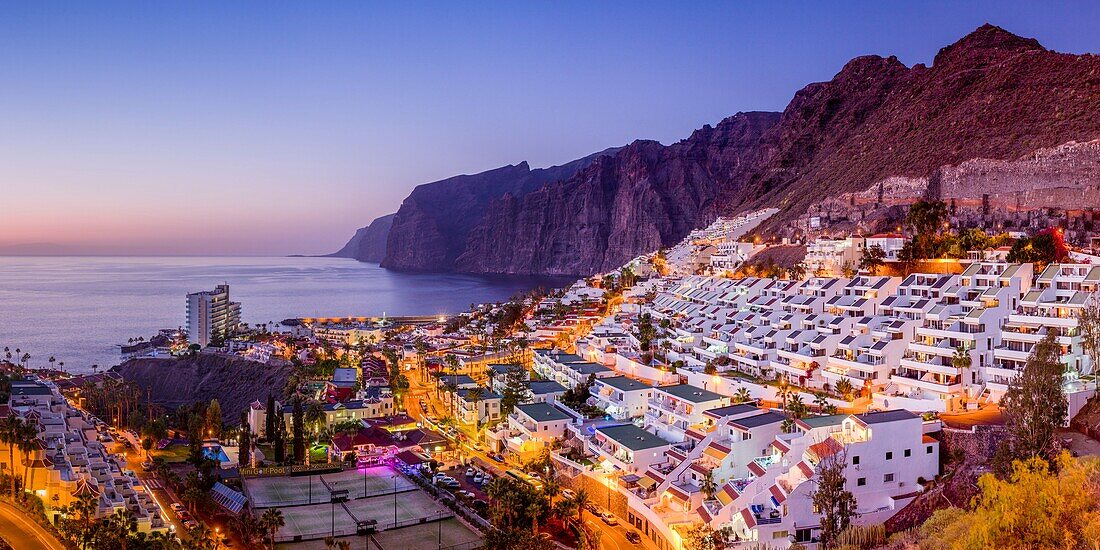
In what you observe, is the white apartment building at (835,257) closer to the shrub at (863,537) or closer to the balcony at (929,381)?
the balcony at (929,381)

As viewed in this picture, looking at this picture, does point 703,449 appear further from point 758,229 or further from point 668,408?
point 758,229

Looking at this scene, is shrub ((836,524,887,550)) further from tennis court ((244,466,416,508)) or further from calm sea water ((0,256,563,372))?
calm sea water ((0,256,563,372))

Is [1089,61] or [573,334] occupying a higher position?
[1089,61]

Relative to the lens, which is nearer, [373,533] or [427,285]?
[373,533]

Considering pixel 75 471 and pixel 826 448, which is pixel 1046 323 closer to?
pixel 826 448

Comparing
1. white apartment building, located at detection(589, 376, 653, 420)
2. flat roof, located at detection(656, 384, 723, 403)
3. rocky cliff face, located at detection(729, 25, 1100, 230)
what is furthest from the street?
rocky cliff face, located at detection(729, 25, 1100, 230)

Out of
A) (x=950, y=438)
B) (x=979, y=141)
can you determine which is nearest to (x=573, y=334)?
(x=950, y=438)
